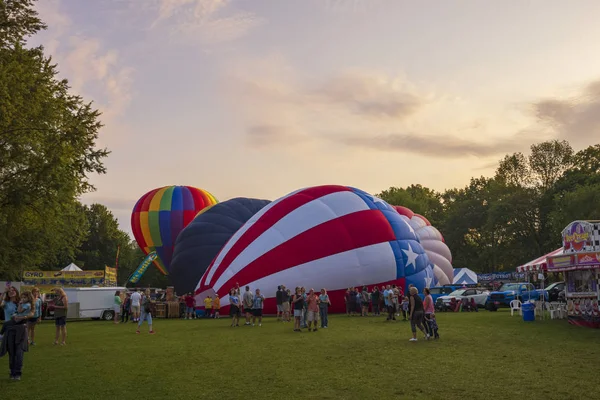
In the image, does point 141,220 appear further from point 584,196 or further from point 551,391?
point 551,391

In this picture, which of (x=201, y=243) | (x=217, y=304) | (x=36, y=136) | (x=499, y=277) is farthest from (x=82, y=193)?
(x=499, y=277)

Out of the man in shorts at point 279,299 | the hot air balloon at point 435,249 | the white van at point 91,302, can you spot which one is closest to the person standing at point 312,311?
the man in shorts at point 279,299

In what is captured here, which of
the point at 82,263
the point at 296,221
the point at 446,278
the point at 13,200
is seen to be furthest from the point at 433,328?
the point at 82,263

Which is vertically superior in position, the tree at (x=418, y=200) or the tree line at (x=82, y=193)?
the tree at (x=418, y=200)

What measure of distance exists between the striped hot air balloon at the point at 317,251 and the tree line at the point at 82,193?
7.69m

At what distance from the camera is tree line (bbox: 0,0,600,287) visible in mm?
19344

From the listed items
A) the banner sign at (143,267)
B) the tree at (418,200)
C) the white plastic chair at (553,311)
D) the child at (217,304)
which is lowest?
the white plastic chair at (553,311)

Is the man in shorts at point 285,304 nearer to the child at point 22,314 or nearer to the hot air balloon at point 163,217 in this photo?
the child at point 22,314

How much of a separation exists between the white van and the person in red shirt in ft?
16.2

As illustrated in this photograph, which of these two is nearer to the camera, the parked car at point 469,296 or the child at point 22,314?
the child at point 22,314

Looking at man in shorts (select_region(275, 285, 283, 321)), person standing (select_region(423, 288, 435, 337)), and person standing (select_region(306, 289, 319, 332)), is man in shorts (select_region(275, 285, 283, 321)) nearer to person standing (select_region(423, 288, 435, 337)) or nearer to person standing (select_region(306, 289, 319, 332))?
person standing (select_region(306, 289, 319, 332))

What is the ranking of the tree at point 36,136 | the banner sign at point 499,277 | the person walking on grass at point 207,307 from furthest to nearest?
the banner sign at point 499,277 < the person walking on grass at point 207,307 < the tree at point 36,136

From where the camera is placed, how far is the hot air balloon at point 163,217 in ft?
157

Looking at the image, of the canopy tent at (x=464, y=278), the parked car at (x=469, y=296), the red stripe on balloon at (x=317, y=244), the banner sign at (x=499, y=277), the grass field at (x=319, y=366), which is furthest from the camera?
the banner sign at (x=499, y=277)
